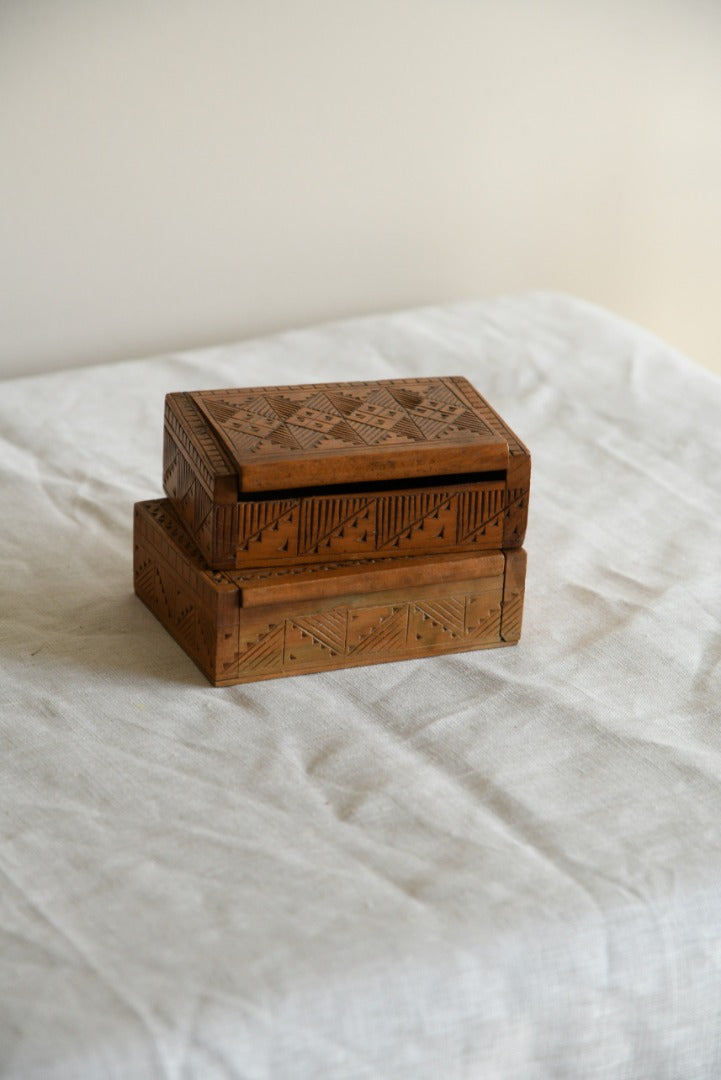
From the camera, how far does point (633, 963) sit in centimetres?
81

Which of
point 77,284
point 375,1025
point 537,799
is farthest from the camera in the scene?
point 77,284

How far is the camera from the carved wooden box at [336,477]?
1.04 meters

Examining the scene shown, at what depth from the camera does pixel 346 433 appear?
1.09 metres

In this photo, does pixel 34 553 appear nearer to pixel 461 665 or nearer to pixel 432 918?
pixel 461 665

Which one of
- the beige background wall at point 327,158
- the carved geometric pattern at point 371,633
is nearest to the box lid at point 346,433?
the carved geometric pattern at point 371,633

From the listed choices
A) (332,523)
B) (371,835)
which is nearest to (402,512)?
(332,523)

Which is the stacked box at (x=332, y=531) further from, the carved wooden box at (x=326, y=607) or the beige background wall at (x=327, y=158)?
the beige background wall at (x=327, y=158)

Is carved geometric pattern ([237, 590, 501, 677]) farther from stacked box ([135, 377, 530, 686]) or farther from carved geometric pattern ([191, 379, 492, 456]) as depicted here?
carved geometric pattern ([191, 379, 492, 456])

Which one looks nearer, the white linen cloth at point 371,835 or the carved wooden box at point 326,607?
the white linen cloth at point 371,835

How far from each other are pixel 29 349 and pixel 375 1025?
4.75 ft

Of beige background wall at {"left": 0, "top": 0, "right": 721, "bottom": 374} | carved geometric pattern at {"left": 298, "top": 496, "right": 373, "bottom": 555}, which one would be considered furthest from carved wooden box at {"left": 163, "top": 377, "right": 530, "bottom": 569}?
beige background wall at {"left": 0, "top": 0, "right": 721, "bottom": 374}

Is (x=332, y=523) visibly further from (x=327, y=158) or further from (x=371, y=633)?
(x=327, y=158)

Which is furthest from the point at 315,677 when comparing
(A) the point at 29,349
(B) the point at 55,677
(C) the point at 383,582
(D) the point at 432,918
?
(A) the point at 29,349

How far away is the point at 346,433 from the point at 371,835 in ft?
1.17
